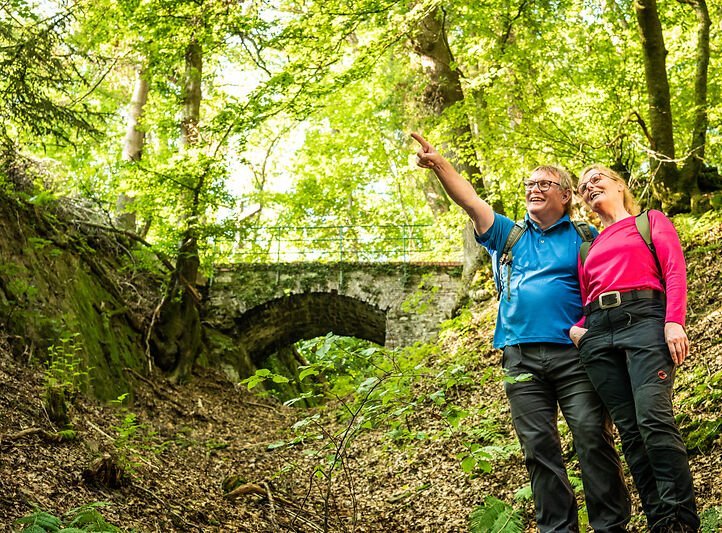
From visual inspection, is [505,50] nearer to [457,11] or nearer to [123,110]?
[457,11]

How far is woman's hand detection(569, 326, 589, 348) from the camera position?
2.96 metres

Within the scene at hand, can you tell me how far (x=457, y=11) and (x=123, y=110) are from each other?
1378cm

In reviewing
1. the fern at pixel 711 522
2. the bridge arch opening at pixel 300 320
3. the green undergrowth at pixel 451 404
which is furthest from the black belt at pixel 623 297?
the bridge arch opening at pixel 300 320

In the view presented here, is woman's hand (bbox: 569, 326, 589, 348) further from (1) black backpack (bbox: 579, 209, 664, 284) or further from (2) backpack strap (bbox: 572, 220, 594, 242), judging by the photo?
(2) backpack strap (bbox: 572, 220, 594, 242)

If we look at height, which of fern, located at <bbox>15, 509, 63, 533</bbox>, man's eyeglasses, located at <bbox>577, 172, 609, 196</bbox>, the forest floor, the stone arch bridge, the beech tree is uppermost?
the beech tree

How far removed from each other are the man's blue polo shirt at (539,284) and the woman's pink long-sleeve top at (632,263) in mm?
72

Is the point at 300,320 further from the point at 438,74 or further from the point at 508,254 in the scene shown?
the point at 508,254

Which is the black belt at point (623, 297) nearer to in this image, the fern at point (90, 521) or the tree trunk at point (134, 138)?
the fern at point (90, 521)

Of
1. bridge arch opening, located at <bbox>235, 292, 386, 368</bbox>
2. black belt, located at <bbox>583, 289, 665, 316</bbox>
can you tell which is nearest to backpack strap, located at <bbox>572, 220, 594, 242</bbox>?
black belt, located at <bbox>583, 289, 665, 316</bbox>

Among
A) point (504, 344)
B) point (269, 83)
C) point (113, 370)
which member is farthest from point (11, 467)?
point (269, 83)

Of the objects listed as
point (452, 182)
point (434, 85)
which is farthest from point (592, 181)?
point (434, 85)

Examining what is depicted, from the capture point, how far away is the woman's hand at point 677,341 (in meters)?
2.74

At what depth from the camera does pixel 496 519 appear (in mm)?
3418

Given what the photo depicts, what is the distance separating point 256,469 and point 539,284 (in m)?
4.81
